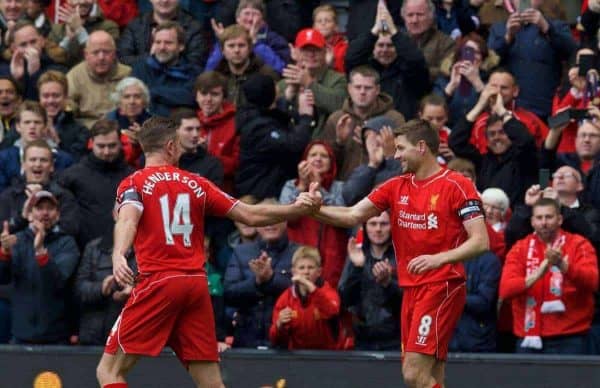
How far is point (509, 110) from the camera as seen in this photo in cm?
1578

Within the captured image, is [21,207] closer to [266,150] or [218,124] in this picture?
[218,124]

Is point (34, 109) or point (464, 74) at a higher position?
point (464, 74)

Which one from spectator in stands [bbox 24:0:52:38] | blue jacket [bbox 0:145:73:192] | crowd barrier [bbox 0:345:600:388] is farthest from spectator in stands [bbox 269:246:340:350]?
spectator in stands [bbox 24:0:52:38]

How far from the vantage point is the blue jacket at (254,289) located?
1455 centimetres

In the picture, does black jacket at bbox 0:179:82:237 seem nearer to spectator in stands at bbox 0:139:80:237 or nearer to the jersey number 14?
spectator in stands at bbox 0:139:80:237

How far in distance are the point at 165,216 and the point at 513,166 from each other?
14.7 feet

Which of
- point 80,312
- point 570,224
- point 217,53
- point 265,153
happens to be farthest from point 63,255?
point 570,224

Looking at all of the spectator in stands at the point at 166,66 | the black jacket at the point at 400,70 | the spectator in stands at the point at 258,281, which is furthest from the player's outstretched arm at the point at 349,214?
the spectator in stands at the point at 166,66

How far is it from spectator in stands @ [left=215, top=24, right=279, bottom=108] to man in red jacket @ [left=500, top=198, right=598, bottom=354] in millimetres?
3569

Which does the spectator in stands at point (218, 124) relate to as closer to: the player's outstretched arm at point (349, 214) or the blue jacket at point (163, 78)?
the blue jacket at point (163, 78)

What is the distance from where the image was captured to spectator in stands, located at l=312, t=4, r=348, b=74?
17219 mm

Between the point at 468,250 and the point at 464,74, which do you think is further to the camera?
the point at 464,74

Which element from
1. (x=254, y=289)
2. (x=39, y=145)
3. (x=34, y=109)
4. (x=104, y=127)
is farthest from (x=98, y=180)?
(x=254, y=289)

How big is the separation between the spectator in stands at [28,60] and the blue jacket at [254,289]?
3.56 metres
